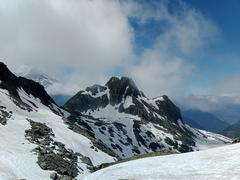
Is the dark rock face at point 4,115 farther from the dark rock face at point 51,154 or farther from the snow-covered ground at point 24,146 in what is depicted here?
the dark rock face at point 51,154

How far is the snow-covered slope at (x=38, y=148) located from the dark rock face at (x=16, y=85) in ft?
16.4

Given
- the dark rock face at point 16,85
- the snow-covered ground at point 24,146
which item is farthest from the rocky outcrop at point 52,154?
the dark rock face at point 16,85

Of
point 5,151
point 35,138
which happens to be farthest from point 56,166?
point 35,138

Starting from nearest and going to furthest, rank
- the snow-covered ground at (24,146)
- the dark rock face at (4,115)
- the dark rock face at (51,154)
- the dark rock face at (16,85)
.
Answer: the snow-covered ground at (24,146), the dark rock face at (51,154), the dark rock face at (4,115), the dark rock face at (16,85)

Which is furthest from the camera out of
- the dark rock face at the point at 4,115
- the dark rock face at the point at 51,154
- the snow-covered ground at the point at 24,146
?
the dark rock face at the point at 4,115

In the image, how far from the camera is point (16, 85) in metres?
171

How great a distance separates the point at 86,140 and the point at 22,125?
21.3 m

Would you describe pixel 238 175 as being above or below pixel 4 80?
below

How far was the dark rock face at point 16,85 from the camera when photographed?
6098 inches

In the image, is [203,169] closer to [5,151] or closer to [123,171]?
[123,171]

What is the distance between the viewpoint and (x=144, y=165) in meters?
26.2

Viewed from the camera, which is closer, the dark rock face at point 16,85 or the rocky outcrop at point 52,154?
the rocky outcrop at point 52,154

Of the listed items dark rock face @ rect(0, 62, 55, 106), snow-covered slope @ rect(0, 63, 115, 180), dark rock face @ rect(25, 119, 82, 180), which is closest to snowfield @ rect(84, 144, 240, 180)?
Result: snow-covered slope @ rect(0, 63, 115, 180)

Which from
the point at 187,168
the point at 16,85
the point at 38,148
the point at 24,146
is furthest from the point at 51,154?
the point at 16,85
